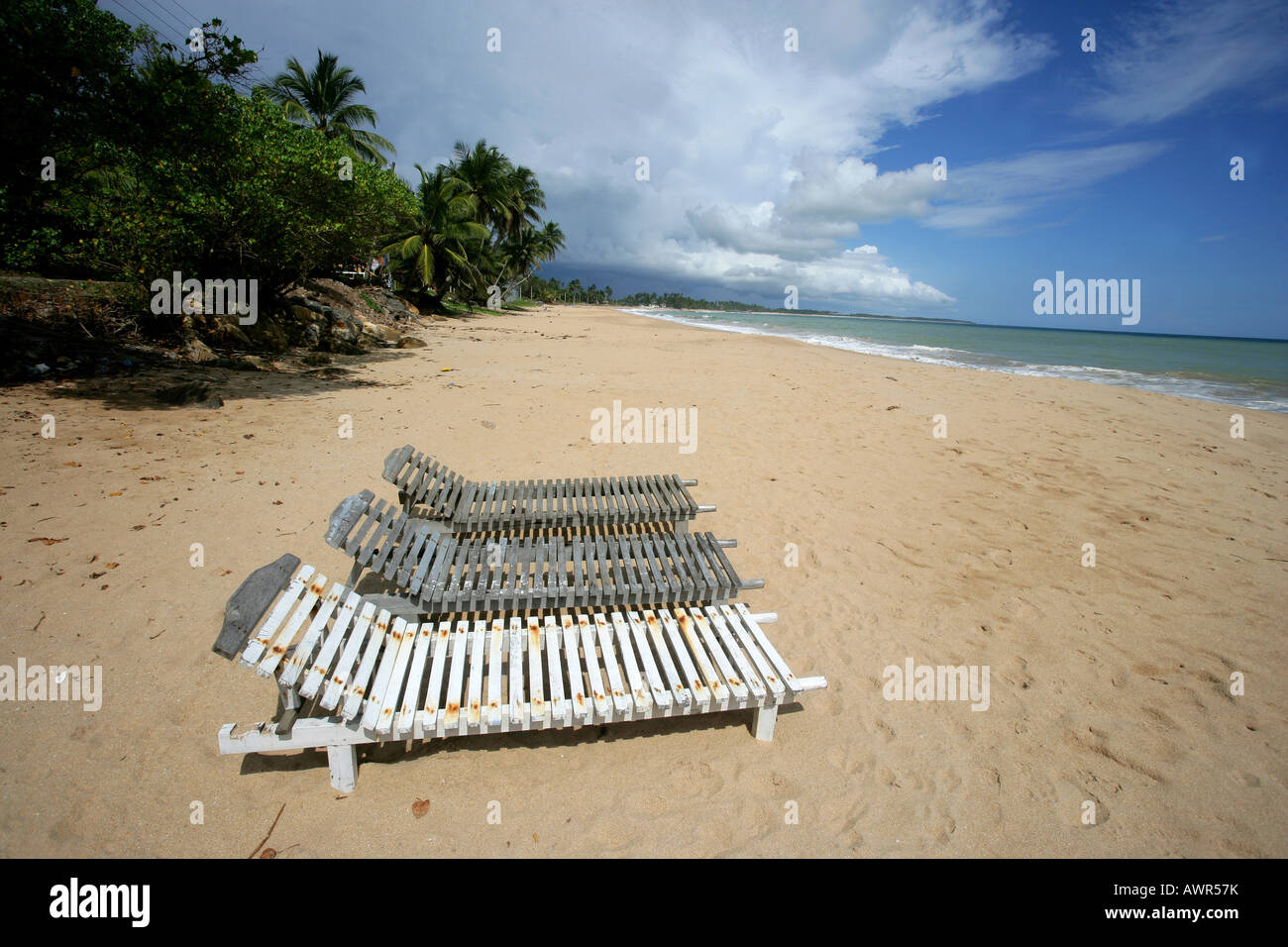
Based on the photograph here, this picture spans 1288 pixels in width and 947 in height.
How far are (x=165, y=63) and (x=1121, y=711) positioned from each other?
14.1 metres

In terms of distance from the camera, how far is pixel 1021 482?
6715mm

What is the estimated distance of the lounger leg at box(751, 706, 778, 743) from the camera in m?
2.78

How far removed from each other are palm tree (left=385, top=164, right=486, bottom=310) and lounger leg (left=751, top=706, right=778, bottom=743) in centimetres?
2953

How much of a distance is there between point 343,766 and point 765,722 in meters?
2.12

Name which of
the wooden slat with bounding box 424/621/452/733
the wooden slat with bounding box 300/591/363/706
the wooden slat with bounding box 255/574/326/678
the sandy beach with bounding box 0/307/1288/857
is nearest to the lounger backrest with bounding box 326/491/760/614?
the wooden slat with bounding box 424/621/452/733

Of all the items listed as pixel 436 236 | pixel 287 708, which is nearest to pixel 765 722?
pixel 287 708

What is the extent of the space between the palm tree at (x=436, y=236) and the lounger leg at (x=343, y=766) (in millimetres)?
29061

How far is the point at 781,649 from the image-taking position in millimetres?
3562

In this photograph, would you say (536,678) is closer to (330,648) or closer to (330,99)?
(330,648)

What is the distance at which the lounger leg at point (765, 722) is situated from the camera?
9.11 ft

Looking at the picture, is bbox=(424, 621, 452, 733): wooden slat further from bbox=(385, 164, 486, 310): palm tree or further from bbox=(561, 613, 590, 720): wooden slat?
bbox=(385, 164, 486, 310): palm tree
